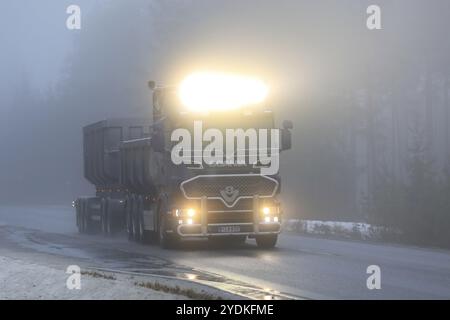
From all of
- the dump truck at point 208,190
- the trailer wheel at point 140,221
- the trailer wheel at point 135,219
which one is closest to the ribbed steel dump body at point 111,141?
the trailer wheel at point 135,219

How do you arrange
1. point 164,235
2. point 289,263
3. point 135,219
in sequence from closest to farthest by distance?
point 289,263 < point 164,235 < point 135,219

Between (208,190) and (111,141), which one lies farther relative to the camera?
(111,141)

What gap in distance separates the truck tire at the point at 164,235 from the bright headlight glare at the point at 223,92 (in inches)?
103

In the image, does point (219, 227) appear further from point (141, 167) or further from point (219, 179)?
point (141, 167)

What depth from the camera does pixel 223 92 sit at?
2312 centimetres

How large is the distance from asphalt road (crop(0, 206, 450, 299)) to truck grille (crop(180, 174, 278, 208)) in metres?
1.33

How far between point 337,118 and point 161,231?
36.0 m

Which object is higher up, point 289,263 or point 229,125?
point 229,125

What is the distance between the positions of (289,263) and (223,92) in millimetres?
5569

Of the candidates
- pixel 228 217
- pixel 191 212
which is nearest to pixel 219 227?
pixel 228 217

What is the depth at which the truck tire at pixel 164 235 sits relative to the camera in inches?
918

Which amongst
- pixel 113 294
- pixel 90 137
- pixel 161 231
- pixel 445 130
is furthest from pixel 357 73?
pixel 113 294

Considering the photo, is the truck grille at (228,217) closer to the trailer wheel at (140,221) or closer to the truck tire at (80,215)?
the trailer wheel at (140,221)

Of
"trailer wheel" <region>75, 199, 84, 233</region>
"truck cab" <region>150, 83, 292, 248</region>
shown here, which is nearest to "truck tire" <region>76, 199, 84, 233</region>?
"trailer wheel" <region>75, 199, 84, 233</region>
